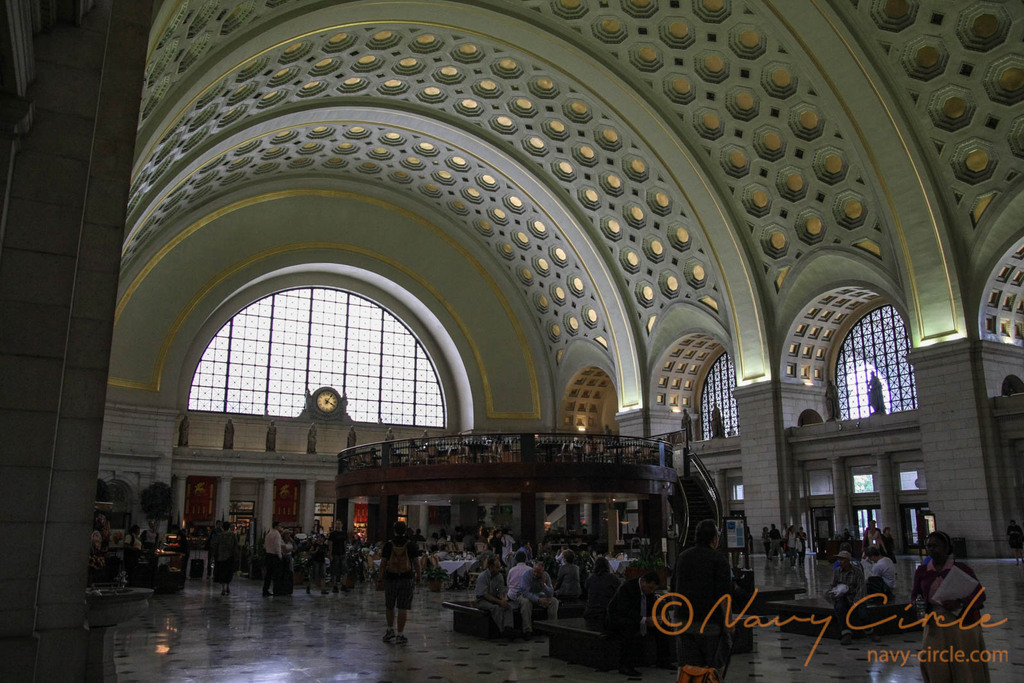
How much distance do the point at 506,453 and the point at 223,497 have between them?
16494mm

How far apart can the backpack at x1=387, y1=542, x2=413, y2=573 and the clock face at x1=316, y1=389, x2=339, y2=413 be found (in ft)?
84.5

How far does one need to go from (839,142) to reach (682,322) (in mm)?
9767

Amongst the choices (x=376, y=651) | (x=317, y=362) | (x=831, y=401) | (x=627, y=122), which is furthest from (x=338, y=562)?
(x=317, y=362)

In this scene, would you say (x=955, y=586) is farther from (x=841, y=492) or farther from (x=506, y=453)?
(x=841, y=492)

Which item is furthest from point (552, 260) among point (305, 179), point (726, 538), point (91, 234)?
point (91, 234)

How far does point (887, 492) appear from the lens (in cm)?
2347

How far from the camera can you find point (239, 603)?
1377 cm

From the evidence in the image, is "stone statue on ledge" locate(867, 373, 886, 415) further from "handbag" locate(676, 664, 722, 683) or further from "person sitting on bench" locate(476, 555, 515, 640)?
"handbag" locate(676, 664, 722, 683)

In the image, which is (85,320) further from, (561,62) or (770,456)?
(770,456)

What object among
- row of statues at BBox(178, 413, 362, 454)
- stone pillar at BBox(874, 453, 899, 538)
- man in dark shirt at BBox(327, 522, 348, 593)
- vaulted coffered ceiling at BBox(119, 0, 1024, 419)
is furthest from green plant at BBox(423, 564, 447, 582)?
row of statues at BBox(178, 413, 362, 454)

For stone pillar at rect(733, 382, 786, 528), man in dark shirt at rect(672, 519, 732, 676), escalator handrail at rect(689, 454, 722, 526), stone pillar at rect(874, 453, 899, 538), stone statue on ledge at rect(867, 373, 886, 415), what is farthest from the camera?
stone statue on ledge at rect(867, 373, 886, 415)

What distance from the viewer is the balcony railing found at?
65.5ft

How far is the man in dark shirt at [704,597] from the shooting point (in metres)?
5.22

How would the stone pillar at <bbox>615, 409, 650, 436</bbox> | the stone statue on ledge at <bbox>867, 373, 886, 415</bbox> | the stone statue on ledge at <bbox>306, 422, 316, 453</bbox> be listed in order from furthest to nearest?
1. the stone statue on ledge at <bbox>306, 422, 316, 453</bbox>
2. the stone pillar at <bbox>615, 409, 650, 436</bbox>
3. the stone statue on ledge at <bbox>867, 373, 886, 415</bbox>
